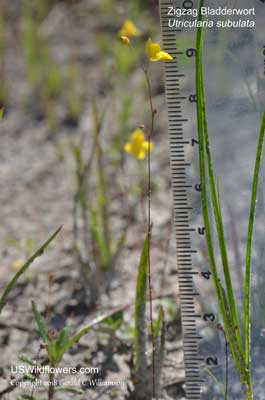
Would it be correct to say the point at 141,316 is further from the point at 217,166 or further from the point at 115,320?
the point at 217,166

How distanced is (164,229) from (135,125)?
71cm

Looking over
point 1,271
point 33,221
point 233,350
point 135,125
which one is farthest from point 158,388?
point 135,125

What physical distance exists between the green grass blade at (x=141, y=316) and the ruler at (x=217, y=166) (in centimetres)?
12

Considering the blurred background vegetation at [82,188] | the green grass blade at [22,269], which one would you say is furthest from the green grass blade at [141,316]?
the green grass blade at [22,269]

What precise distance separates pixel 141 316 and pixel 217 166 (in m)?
0.44

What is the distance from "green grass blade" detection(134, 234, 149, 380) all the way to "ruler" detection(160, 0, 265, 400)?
0.12m

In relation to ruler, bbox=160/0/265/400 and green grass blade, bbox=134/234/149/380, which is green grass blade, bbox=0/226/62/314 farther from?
ruler, bbox=160/0/265/400

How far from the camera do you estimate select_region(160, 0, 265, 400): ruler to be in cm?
200

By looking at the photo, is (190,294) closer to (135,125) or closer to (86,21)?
(135,125)

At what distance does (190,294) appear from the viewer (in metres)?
2.05

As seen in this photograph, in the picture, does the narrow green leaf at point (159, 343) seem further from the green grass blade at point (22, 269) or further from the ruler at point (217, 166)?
the green grass blade at point (22, 269)

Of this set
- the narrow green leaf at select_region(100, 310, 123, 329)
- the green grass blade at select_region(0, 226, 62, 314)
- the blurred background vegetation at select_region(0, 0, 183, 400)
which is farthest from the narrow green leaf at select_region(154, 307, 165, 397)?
the green grass blade at select_region(0, 226, 62, 314)

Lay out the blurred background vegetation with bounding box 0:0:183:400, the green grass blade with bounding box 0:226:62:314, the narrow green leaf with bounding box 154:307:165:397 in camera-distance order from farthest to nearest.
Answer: the blurred background vegetation with bounding box 0:0:183:400
the narrow green leaf with bounding box 154:307:165:397
the green grass blade with bounding box 0:226:62:314

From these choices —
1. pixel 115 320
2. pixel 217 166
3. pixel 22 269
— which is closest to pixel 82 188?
pixel 115 320
